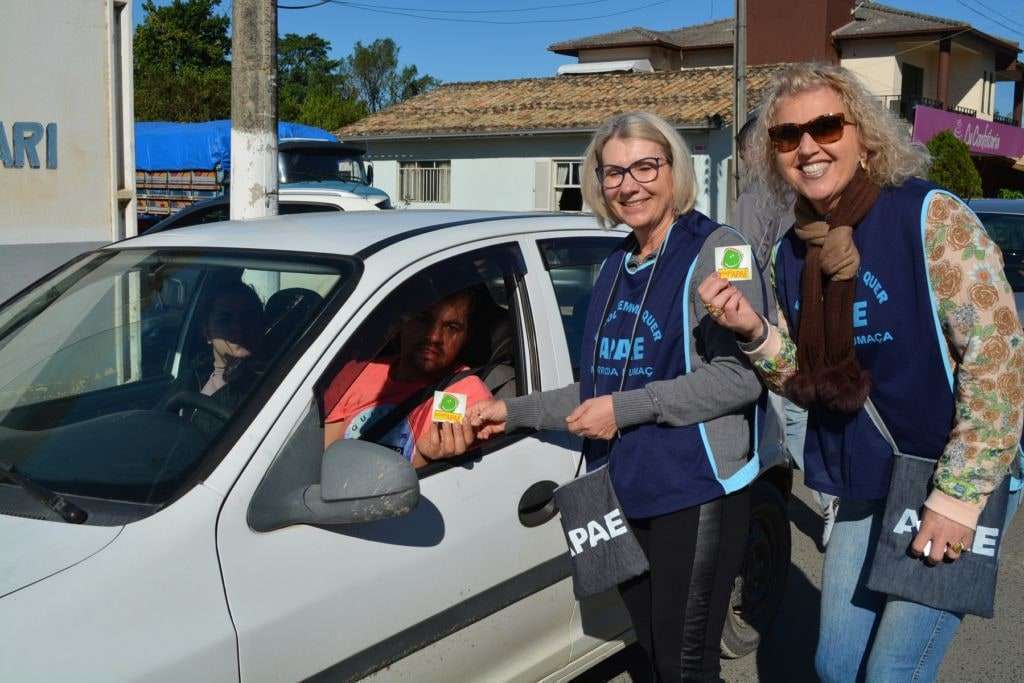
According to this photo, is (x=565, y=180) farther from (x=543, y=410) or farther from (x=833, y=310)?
(x=833, y=310)

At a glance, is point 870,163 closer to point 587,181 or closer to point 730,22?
point 587,181

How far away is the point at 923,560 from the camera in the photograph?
2162 mm

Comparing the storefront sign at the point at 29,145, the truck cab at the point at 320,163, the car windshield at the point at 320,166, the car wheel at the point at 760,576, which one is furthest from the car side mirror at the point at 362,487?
the car windshield at the point at 320,166

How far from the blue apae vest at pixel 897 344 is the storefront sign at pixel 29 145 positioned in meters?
5.10

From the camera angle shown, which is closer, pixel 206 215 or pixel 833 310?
pixel 833 310

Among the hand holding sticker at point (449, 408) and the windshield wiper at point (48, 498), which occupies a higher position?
the hand holding sticker at point (449, 408)

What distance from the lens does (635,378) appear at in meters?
2.48

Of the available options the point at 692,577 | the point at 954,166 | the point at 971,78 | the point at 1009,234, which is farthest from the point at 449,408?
the point at 971,78

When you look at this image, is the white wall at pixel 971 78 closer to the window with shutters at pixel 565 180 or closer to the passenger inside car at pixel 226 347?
the window with shutters at pixel 565 180

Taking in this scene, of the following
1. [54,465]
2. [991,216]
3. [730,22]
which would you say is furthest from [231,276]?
[730,22]

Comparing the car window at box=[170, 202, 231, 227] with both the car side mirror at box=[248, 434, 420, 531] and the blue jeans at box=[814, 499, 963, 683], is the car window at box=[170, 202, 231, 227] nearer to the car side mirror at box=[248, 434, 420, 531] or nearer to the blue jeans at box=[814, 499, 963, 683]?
the car side mirror at box=[248, 434, 420, 531]

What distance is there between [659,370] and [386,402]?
83 centimetres

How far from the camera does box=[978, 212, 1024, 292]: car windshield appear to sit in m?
7.48

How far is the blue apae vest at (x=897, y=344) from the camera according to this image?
2.15 meters
